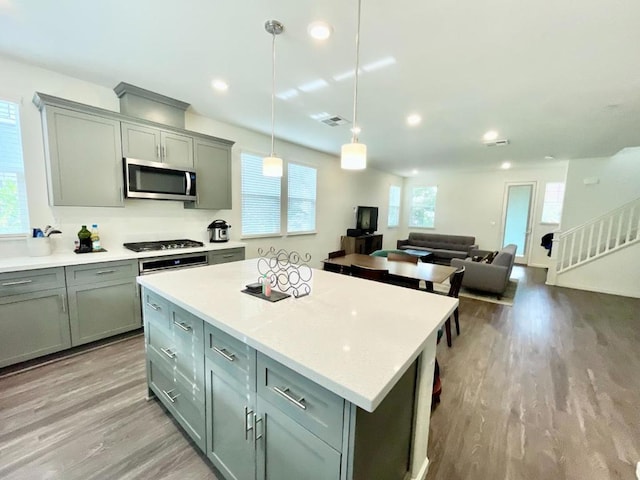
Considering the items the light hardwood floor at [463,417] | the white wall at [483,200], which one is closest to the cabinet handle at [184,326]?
the light hardwood floor at [463,417]

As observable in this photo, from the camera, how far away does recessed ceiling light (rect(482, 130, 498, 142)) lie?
405 cm

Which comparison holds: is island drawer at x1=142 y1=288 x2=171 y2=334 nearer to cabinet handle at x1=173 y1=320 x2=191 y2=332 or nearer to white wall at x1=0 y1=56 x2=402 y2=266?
cabinet handle at x1=173 y1=320 x2=191 y2=332

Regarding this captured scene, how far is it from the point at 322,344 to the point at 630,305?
19.9 ft

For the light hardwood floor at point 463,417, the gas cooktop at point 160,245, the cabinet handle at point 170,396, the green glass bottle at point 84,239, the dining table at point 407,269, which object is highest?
the green glass bottle at point 84,239

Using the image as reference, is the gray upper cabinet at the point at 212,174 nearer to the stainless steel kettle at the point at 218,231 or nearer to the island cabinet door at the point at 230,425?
the stainless steel kettle at the point at 218,231

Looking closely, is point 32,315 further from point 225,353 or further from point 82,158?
point 225,353

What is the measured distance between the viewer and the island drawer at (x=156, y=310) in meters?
1.67

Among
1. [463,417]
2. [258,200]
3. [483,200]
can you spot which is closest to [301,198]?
[258,200]

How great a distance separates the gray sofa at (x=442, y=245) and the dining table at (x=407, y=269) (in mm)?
3965

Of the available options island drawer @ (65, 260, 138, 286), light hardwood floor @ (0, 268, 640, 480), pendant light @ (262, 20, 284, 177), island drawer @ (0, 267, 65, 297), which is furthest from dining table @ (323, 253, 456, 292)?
island drawer @ (0, 267, 65, 297)

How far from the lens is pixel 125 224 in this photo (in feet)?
10.3

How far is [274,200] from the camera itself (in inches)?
191

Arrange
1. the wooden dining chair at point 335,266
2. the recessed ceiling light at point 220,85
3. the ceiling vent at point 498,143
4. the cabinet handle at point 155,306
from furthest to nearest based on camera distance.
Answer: the ceiling vent at point 498,143
the wooden dining chair at point 335,266
the recessed ceiling light at point 220,85
the cabinet handle at point 155,306

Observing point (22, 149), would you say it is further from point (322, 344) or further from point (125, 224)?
point (322, 344)
